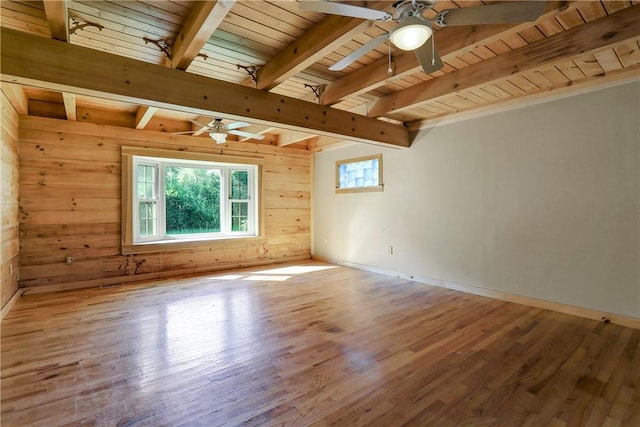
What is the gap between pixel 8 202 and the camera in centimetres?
337

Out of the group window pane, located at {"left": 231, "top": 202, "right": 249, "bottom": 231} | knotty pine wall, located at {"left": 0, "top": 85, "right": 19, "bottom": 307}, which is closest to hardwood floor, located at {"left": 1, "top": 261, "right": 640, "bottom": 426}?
knotty pine wall, located at {"left": 0, "top": 85, "right": 19, "bottom": 307}

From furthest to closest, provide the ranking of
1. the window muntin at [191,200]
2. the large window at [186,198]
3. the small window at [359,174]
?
the small window at [359,174] → the window muntin at [191,200] → the large window at [186,198]

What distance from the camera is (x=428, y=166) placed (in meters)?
4.48

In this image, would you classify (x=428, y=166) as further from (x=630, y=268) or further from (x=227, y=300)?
(x=227, y=300)

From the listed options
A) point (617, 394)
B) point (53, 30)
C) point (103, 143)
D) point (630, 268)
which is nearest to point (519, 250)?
point (630, 268)

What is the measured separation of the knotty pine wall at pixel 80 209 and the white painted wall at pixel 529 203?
3.40 metres

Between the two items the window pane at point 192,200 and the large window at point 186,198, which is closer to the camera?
the large window at point 186,198

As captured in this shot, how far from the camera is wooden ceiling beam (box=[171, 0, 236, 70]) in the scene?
181 centimetres

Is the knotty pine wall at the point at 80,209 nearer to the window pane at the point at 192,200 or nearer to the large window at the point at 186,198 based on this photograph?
the large window at the point at 186,198

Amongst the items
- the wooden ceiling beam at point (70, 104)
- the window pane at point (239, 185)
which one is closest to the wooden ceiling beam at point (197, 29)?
the wooden ceiling beam at point (70, 104)

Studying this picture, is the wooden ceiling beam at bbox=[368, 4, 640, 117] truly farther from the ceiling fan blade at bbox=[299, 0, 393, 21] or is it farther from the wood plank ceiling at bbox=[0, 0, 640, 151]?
the ceiling fan blade at bbox=[299, 0, 393, 21]

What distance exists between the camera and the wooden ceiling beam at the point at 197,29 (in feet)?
5.95

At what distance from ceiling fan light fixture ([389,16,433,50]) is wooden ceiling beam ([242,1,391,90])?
8.7 inches

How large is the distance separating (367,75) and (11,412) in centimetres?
353
